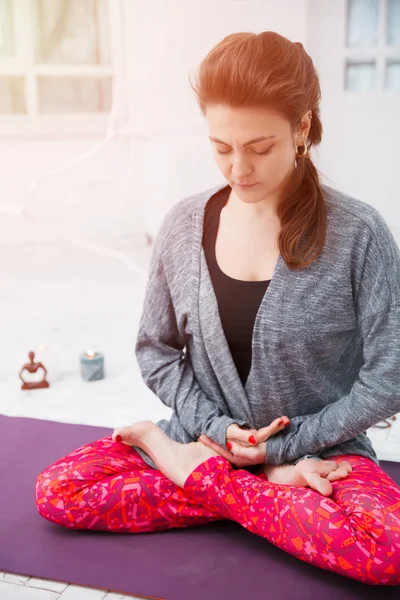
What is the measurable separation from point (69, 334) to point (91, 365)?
466 mm

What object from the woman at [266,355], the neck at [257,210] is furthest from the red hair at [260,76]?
the neck at [257,210]

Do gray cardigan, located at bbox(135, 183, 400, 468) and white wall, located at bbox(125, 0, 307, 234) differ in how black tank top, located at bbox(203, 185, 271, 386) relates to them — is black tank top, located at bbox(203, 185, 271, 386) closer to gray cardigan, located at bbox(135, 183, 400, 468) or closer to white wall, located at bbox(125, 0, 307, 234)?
gray cardigan, located at bbox(135, 183, 400, 468)

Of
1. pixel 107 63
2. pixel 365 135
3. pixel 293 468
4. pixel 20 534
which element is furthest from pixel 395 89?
pixel 20 534

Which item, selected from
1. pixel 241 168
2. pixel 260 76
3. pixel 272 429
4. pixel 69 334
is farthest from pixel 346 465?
pixel 69 334

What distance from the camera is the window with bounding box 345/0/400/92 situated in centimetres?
281

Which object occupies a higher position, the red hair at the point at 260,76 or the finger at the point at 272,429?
the red hair at the point at 260,76

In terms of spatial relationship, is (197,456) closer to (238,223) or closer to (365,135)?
(238,223)

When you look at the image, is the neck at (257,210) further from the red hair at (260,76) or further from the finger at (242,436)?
the finger at (242,436)

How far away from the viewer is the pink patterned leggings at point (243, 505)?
133 centimetres

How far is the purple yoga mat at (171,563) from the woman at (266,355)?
45 mm

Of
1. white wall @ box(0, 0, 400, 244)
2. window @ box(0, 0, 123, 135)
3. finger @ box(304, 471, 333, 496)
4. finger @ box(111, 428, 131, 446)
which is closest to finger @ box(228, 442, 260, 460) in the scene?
finger @ box(304, 471, 333, 496)

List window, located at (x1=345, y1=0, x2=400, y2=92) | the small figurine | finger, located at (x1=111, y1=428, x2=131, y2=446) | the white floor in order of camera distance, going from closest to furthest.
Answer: finger, located at (x1=111, y1=428, x2=131, y2=446) → the white floor → the small figurine → window, located at (x1=345, y1=0, x2=400, y2=92)

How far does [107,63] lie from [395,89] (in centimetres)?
140

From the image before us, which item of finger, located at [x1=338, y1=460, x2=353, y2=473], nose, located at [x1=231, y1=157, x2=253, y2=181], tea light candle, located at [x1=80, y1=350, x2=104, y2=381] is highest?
nose, located at [x1=231, y1=157, x2=253, y2=181]
